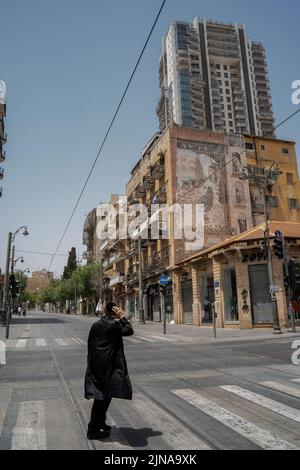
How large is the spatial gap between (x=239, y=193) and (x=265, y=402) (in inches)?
1328

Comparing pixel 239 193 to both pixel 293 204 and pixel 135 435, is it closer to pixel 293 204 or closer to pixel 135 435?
pixel 293 204

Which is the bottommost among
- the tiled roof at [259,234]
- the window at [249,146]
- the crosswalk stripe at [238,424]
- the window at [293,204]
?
the crosswalk stripe at [238,424]

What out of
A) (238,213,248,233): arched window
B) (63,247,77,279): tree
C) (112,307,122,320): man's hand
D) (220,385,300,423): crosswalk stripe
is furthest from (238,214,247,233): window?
(63,247,77,279): tree

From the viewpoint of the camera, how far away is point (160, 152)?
126 feet

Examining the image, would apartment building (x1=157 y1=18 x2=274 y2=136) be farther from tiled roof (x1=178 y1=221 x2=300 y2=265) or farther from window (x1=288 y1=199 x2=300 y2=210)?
tiled roof (x1=178 y1=221 x2=300 y2=265)

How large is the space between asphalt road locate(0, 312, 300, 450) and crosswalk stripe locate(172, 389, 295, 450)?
0.04 feet

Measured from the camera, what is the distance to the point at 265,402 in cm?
589

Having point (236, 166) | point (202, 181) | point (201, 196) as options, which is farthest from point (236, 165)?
point (201, 196)

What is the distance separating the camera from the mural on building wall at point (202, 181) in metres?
36.2

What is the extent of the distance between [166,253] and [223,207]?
7269mm

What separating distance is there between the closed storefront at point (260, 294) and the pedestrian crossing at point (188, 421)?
16.6m

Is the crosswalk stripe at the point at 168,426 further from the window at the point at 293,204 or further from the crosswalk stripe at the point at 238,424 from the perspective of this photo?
the window at the point at 293,204

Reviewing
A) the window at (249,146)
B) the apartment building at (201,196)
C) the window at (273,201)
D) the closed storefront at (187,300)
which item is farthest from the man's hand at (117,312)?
Answer: the window at (249,146)

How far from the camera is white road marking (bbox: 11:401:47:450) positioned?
4133 millimetres
